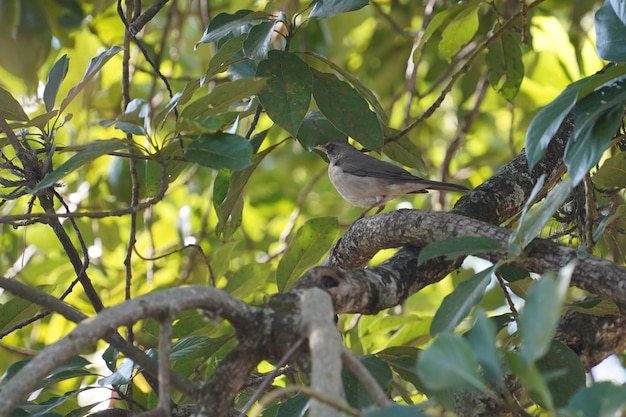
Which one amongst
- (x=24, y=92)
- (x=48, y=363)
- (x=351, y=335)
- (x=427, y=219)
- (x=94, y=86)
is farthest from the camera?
(x=94, y=86)

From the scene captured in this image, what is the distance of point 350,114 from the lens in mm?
2818

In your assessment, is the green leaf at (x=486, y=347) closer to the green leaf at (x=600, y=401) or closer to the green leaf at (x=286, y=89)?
the green leaf at (x=600, y=401)

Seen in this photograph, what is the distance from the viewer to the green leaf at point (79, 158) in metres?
2.13

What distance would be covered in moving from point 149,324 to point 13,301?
1.68 feet

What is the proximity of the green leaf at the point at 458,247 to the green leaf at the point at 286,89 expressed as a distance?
31.4 inches

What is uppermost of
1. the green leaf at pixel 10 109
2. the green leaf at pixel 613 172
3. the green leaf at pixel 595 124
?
the green leaf at pixel 10 109

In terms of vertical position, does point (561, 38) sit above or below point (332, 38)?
below

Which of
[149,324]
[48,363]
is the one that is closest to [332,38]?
[149,324]

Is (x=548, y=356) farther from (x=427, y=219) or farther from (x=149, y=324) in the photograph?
(x=149, y=324)

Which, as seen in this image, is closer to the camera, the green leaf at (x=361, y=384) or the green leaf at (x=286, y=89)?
the green leaf at (x=361, y=384)

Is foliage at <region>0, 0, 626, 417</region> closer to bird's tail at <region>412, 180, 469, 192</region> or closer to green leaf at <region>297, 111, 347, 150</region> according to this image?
green leaf at <region>297, 111, 347, 150</region>

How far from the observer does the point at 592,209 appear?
270 cm

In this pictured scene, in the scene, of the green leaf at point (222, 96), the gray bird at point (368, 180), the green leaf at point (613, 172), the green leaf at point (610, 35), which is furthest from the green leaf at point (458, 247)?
the gray bird at point (368, 180)

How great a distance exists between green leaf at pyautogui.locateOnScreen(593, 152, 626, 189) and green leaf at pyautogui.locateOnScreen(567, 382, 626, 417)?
1683mm
